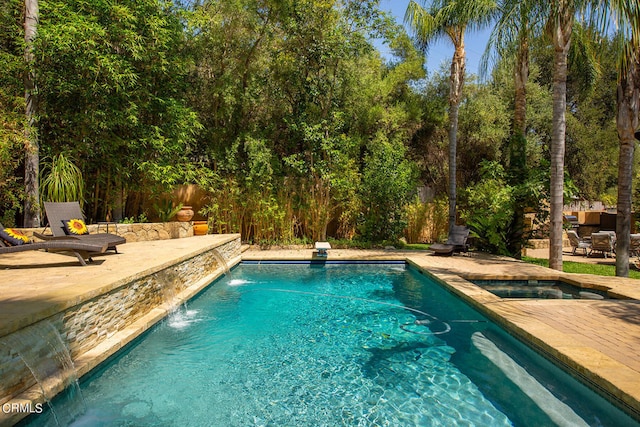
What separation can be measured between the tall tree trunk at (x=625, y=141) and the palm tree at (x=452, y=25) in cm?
342

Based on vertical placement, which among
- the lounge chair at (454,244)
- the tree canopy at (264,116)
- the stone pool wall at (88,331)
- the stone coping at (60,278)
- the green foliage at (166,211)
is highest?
the tree canopy at (264,116)

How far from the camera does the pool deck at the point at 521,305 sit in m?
2.89

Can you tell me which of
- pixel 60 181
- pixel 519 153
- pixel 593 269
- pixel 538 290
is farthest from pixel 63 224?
pixel 593 269

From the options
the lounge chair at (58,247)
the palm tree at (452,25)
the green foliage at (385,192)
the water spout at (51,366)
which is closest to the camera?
the water spout at (51,366)

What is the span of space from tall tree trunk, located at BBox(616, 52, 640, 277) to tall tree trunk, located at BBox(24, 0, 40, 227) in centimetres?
1062

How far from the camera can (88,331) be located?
11.8ft

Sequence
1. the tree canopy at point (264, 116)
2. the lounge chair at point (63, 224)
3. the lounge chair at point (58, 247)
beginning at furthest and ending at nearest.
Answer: the tree canopy at point (264, 116), the lounge chair at point (63, 224), the lounge chair at point (58, 247)

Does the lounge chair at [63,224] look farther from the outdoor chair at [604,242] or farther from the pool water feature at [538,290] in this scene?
A: the outdoor chair at [604,242]

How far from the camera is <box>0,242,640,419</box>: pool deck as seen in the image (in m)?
2.89

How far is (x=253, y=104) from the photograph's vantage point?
11.4 metres

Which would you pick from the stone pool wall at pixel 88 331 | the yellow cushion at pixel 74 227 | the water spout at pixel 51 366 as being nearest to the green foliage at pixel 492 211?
the stone pool wall at pixel 88 331

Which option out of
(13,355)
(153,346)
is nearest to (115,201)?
(153,346)

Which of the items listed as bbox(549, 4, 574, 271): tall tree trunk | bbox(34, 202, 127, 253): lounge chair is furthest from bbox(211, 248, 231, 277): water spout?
→ bbox(549, 4, 574, 271): tall tree trunk

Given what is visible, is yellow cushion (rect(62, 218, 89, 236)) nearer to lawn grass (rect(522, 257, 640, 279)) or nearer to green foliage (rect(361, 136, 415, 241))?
green foliage (rect(361, 136, 415, 241))
